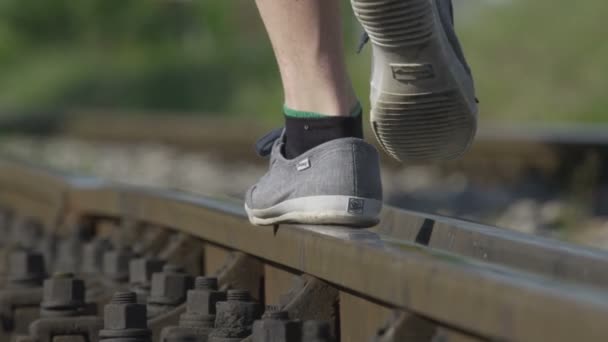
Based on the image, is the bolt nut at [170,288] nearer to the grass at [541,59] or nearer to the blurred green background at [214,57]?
the grass at [541,59]

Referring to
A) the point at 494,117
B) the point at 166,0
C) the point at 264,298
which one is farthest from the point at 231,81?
the point at 264,298

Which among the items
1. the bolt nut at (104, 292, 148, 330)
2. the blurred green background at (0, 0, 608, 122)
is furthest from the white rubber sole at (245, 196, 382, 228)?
the blurred green background at (0, 0, 608, 122)

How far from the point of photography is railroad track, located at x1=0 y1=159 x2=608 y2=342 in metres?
1.83

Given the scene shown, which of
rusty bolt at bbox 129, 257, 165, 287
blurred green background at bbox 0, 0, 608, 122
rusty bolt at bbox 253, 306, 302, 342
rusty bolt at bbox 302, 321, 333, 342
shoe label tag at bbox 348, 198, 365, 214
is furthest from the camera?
blurred green background at bbox 0, 0, 608, 122

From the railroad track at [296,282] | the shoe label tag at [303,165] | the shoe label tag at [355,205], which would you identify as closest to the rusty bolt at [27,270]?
the railroad track at [296,282]

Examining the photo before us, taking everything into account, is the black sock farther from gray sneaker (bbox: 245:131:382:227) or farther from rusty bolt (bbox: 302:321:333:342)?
rusty bolt (bbox: 302:321:333:342)

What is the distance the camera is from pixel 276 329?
2240 mm

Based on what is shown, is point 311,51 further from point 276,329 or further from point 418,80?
point 276,329

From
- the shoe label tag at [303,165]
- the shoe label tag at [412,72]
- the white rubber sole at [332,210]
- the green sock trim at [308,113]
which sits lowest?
the white rubber sole at [332,210]

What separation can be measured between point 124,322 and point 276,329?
428 mm

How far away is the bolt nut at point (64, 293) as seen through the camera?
306 cm

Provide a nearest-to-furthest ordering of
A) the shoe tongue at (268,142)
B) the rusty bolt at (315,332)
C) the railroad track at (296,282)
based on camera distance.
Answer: the railroad track at (296,282) < the rusty bolt at (315,332) < the shoe tongue at (268,142)

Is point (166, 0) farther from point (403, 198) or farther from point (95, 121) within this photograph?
point (403, 198)

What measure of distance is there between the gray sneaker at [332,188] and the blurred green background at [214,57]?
14382 millimetres
